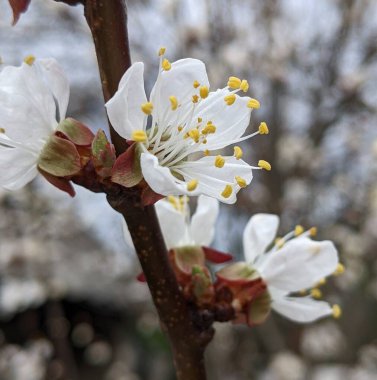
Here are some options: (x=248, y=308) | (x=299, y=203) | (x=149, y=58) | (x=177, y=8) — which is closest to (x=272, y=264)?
(x=248, y=308)

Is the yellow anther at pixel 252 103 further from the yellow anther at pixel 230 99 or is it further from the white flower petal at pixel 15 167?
the white flower petal at pixel 15 167

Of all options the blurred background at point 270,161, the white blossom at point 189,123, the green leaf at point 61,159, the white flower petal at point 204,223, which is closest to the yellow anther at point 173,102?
the white blossom at point 189,123

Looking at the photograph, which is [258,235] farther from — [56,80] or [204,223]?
[56,80]

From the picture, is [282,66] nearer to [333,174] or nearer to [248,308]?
[333,174]

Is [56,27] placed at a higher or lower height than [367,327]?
higher

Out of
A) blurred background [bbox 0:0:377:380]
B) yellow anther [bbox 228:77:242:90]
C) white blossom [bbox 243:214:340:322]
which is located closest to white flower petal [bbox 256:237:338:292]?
white blossom [bbox 243:214:340:322]

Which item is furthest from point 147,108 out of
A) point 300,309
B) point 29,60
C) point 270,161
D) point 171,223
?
point 270,161
